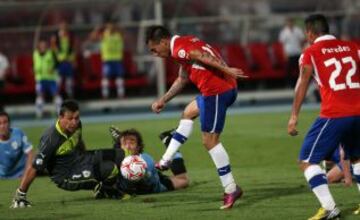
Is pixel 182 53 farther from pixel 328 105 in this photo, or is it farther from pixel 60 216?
pixel 60 216

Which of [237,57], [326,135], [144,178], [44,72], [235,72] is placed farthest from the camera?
[237,57]

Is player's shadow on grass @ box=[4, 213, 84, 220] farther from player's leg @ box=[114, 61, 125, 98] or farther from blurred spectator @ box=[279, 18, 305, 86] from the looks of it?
blurred spectator @ box=[279, 18, 305, 86]

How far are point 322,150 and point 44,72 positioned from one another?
17.3 metres

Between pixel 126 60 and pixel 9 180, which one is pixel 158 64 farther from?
pixel 9 180

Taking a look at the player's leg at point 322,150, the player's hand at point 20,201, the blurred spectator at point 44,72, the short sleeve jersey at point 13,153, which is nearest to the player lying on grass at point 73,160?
the player's hand at point 20,201

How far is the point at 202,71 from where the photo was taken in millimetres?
10086

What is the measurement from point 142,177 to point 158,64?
51.6ft

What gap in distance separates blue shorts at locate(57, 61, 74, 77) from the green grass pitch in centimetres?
904

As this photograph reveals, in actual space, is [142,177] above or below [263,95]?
above

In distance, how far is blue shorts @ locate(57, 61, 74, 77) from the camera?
86.2ft

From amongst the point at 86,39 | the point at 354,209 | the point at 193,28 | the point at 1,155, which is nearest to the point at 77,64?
the point at 86,39

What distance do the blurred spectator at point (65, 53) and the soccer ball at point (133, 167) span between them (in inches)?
603

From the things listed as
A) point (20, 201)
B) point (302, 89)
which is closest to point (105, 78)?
point (20, 201)

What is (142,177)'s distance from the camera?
35.8ft
